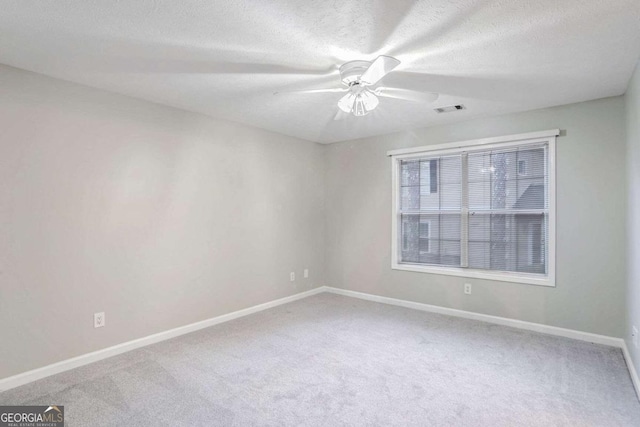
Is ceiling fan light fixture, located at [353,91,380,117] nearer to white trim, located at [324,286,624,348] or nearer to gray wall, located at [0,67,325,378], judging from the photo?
gray wall, located at [0,67,325,378]

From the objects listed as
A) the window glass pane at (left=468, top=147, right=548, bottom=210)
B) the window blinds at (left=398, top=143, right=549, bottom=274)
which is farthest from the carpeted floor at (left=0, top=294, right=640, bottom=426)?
the window glass pane at (left=468, top=147, right=548, bottom=210)

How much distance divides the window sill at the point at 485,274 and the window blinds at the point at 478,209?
2.5 inches

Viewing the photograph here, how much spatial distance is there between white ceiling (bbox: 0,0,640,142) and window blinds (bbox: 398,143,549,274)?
813 mm

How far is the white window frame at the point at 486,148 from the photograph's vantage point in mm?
3547

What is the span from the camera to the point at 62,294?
9.07 feet

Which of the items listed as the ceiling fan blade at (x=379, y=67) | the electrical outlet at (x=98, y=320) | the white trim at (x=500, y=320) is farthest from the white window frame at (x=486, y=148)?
the electrical outlet at (x=98, y=320)

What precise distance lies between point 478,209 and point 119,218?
3.79 metres

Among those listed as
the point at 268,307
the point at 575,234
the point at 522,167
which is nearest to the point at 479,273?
the point at 575,234

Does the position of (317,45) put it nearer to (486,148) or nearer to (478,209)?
(486,148)

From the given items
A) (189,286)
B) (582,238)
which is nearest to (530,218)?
(582,238)

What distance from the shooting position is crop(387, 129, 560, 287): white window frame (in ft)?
11.6

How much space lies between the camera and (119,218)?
312cm

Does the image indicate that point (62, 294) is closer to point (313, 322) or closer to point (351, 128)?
point (313, 322)

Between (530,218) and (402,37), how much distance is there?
2.66m
